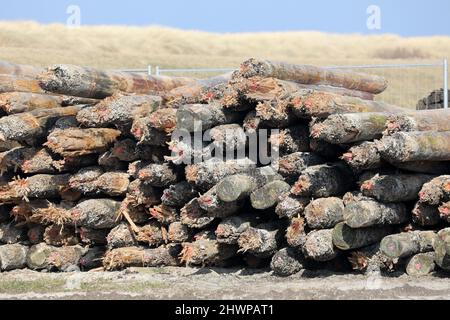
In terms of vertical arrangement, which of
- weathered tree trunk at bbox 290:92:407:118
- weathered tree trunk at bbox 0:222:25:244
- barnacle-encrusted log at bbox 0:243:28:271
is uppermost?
weathered tree trunk at bbox 290:92:407:118

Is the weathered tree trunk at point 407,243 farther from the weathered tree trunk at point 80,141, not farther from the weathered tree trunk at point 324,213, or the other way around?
the weathered tree trunk at point 80,141

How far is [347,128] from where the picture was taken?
30.5 ft

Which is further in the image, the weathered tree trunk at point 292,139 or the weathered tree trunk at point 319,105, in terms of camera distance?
the weathered tree trunk at point 292,139

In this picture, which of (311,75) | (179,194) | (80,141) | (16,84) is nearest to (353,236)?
(179,194)

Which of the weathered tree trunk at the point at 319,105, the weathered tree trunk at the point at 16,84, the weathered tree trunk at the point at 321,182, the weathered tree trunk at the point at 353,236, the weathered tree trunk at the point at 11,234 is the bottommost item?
the weathered tree trunk at the point at 11,234

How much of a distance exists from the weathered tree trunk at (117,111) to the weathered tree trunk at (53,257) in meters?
1.86

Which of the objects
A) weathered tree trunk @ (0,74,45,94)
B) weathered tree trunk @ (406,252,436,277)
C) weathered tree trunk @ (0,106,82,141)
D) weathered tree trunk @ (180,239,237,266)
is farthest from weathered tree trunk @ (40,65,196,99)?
weathered tree trunk @ (406,252,436,277)

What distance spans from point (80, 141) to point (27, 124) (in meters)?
0.83

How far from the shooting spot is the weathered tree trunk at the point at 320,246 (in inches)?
373

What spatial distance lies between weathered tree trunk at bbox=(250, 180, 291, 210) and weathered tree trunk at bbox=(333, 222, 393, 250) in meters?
0.83

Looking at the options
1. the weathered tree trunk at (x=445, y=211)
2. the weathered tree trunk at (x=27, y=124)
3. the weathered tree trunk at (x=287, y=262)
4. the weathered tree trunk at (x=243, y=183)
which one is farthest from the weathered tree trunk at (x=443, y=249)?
the weathered tree trunk at (x=27, y=124)

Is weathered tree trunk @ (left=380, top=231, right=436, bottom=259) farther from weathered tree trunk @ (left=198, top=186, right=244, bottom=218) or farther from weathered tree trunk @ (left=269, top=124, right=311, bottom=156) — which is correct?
weathered tree trunk @ (left=198, top=186, right=244, bottom=218)

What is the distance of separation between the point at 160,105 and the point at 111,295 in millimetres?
3304

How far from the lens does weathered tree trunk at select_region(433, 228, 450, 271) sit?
910 cm
